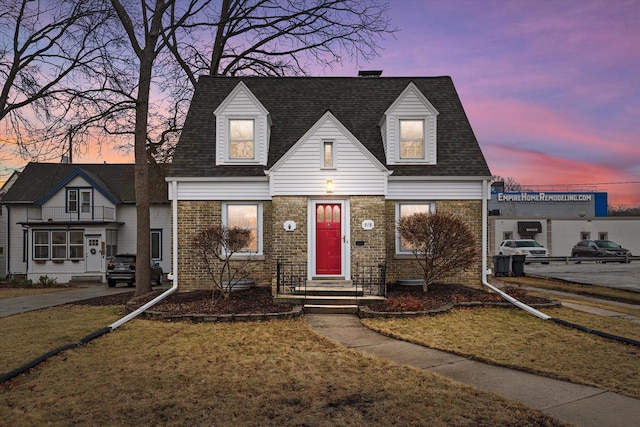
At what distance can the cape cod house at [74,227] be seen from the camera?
28.5m

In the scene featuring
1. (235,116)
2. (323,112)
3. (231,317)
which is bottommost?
(231,317)

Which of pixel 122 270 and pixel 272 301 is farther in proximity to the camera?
pixel 122 270

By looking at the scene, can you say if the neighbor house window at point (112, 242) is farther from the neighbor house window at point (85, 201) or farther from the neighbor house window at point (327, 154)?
the neighbor house window at point (327, 154)

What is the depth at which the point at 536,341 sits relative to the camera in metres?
9.21

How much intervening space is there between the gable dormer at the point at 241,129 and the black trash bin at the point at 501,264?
1409 centimetres

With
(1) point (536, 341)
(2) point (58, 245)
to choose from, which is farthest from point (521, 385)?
(2) point (58, 245)

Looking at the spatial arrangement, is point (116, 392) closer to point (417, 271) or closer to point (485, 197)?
point (417, 271)

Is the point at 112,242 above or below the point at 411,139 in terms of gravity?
below

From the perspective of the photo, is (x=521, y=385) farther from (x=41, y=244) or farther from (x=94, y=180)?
(x=41, y=244)

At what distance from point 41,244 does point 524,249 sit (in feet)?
107

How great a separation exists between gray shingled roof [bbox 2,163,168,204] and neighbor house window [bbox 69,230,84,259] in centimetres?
299

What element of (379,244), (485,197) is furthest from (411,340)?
(485,197)

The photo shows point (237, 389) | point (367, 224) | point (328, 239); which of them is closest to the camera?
point (237, 389)

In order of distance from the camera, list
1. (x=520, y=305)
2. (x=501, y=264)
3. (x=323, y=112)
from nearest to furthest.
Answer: (x=520, y=305), (x=323, y=112), (x=501, y=264)
